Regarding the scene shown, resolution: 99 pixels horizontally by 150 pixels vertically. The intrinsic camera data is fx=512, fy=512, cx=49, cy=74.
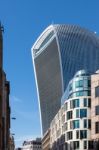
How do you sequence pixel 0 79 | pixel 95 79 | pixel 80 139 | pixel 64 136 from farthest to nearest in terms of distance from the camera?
pixel 64 136 → pixel 80 139 → pixel 95 79 → pixel 0 79

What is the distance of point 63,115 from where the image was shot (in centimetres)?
18012

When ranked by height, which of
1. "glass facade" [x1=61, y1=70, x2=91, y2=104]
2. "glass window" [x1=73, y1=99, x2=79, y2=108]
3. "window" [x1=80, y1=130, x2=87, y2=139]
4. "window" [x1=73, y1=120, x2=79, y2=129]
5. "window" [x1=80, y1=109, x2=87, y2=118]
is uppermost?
"glass facade" [x1=61, y1=70, x2=91, y2=104]

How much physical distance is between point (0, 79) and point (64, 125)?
108849 millimetres

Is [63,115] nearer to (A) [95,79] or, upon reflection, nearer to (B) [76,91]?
(B) [76,91]

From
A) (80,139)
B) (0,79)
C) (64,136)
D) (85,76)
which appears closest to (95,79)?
(85,76)

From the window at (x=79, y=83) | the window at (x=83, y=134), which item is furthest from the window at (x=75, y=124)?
the window at (x=79, y=83)

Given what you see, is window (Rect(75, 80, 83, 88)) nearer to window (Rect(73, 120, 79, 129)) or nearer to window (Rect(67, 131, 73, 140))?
window (Rect(73, 120, 79, 129))

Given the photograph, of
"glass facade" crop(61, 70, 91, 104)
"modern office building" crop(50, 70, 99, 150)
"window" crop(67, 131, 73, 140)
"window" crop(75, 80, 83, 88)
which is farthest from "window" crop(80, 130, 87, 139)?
"window" crop(75, 80, 83, 88)

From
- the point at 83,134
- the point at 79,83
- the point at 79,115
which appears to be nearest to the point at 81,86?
the point at 79,83

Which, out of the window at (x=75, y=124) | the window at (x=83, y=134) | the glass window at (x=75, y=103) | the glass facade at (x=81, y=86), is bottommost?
the window at (x=83, y=134)

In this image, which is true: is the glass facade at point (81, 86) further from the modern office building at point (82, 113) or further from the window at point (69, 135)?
the window at point (69, 135)

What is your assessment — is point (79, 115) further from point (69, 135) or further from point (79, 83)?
point (79, 83)

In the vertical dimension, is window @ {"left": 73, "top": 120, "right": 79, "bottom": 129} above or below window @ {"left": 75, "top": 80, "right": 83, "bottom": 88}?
below

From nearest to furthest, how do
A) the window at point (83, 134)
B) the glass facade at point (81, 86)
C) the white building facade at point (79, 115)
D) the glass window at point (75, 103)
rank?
1. the window at point (83, 134)
2. the white building facade at point (79, 115)
3. the glass facade at point (81, 86)
4. the glass window at point (75, 103)
